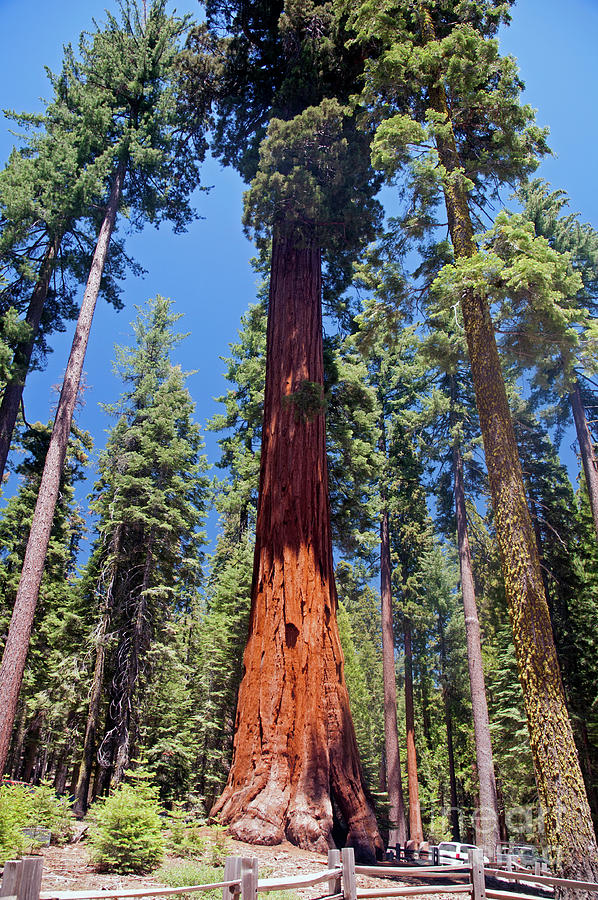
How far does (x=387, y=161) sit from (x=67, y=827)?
Result: 31.3 ft

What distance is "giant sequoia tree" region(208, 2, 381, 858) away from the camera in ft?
20.1

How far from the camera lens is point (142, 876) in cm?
473

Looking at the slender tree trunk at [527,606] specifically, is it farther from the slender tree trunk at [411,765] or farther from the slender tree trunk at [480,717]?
the slender tree trunk at [411,765]

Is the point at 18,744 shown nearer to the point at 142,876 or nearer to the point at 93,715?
the point at 93,715

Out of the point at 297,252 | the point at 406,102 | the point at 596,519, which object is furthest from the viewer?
the point at 596,519

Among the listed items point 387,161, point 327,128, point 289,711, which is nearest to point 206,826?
point 289,711

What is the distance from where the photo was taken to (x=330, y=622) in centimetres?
713

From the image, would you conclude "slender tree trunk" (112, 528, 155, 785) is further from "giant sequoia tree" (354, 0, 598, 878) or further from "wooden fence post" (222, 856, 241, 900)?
"wooden fence post" (222, 856, 241, 900)

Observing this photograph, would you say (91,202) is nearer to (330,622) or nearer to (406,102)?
(406,102)

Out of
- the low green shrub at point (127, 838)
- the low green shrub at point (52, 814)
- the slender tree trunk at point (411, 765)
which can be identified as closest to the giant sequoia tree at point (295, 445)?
the low green shrub at point (127, 838)

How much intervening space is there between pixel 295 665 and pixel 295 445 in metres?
3.13

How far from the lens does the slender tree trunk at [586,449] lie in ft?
51.5

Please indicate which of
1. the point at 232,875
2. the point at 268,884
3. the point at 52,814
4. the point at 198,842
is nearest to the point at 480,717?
the point at 198,842

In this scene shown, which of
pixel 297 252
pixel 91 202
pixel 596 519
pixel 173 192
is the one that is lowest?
pixel 596 519
